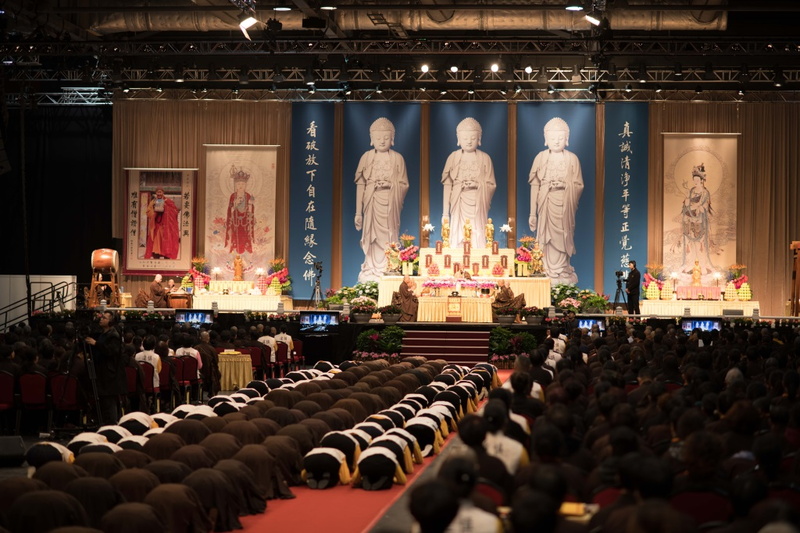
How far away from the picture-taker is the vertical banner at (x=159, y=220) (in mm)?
26578

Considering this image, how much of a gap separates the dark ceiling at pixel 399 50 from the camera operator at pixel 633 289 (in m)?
4.24

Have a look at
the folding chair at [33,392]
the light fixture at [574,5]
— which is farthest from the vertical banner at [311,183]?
the folding chair at [33,392]

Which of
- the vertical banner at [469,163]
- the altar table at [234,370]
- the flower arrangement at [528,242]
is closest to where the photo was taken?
the altar table at [234,370]

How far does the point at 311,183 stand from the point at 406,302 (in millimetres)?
5759

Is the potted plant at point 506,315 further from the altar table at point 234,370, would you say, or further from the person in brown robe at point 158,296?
the person in brown robe at point 158,296

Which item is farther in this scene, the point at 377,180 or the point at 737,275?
the point at 377,180

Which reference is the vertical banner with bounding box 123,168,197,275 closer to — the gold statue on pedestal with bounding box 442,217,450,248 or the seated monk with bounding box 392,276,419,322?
the gold statue on pedestal with bounding box 442,217,450,248

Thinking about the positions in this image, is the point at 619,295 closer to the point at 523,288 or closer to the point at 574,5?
the point at 523,288

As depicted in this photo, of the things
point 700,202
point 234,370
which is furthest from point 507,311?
point 234,370

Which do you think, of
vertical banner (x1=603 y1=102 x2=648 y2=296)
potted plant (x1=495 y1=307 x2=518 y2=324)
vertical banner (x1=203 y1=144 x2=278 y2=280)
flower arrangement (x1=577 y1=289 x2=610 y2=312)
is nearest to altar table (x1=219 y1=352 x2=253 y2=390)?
potted plant (x1=495 y1=307 x2=518 y2=324)

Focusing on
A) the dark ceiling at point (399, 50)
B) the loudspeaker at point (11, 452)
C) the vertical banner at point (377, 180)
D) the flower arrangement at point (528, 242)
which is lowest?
the loudspeaker at point (11, 452)

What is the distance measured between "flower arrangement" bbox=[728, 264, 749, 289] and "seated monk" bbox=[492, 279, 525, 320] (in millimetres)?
5679

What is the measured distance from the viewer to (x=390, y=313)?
2153 cm

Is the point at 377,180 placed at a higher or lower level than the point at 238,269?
higher
